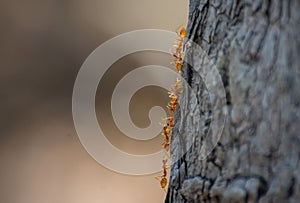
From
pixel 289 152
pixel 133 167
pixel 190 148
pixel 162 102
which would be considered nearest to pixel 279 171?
pixel 289 152

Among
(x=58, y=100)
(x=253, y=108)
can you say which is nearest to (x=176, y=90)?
(x=253, y=108)

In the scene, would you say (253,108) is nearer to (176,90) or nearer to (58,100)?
(176,90)

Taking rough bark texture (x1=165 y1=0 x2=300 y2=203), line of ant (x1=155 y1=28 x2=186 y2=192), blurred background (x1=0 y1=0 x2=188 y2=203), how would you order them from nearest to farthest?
rough bark texture (x1=165 y1=0 x2=300 y2=203), line of ant (x1=155 y1=28 x2=186 y2=192), blurred background (x1=0 y1=0 x2=188 y2=203)

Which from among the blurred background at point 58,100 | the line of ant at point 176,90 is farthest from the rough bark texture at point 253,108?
the blurred background at point 58,100

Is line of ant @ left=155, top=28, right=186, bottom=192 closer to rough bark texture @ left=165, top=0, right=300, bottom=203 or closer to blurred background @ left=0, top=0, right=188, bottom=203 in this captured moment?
rough bark texture @ left=165, top=0, right=300, bottom=203

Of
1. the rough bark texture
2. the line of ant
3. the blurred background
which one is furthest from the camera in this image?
the blurred background

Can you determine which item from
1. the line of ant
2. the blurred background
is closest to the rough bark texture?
the line of ant

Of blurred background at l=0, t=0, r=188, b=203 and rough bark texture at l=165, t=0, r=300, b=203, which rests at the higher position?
blurred background at l=0, t=0, r=188, b=203

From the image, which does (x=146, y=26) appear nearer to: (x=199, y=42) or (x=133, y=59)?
(x=133, y=59)
